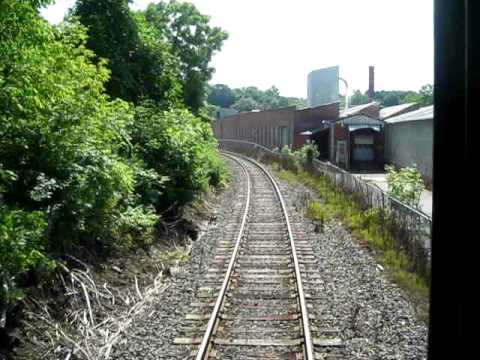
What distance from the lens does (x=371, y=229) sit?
13.2m

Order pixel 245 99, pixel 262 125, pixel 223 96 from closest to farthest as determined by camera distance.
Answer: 1. pixel 262 125
2. pixel 245 99
3. pixel 223 96

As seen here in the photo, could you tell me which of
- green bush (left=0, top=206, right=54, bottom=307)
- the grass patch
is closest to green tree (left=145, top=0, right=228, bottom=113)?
the grass patch

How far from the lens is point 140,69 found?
1725 cm

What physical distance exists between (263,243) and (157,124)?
455 centimetres

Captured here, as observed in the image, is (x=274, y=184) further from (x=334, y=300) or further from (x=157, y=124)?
(x=334, y=300)

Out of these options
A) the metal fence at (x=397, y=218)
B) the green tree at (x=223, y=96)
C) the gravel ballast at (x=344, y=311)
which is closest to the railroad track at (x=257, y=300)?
the gravel ballast at (x=344, y=311)

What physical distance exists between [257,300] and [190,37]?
2479 centimetres

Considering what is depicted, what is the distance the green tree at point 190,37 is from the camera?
95.6ft

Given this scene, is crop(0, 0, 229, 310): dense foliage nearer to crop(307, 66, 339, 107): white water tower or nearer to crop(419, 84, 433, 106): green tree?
crop(307, 66, 339, 107): white water tower

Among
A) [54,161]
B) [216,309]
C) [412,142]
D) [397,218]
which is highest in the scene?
[412,142]

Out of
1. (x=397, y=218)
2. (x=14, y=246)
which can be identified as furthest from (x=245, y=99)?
(x=14, y=246)

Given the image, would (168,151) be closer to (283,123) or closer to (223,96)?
(283,123)

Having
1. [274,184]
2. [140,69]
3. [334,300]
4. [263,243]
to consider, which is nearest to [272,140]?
[274,184]

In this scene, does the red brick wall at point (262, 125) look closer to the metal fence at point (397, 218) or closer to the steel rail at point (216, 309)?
the metal fence at point (397, 218)
